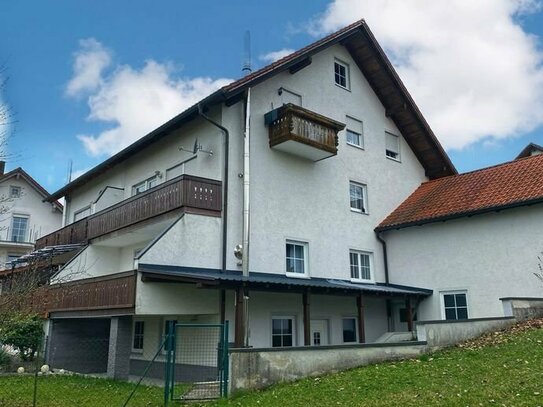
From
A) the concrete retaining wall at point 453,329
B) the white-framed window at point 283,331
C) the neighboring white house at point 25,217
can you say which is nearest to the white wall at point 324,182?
the white-framed window at point 283,331

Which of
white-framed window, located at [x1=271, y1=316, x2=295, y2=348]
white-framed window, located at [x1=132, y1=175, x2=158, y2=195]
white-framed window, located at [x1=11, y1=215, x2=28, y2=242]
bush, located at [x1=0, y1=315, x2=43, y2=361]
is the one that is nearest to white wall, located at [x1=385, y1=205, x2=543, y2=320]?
white-framed window, located at [x1=271, y1=316, x2=295, y2=348]

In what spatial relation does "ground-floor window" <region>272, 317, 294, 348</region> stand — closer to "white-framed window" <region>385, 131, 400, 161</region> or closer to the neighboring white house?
"white-framed window" <region>385, 131, 400, 161</region>

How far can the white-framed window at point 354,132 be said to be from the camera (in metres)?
21.1

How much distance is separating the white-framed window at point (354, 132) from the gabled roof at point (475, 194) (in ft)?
11.3

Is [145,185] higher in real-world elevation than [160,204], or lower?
higher

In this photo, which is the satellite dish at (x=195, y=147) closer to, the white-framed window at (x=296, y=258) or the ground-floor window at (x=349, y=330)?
the white-framed window at (x=296, y=258)

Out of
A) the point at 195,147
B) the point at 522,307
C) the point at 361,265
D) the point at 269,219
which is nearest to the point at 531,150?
the point at 361,265

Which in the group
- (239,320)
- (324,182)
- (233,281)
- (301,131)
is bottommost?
(239,320)

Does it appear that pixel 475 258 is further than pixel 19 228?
No

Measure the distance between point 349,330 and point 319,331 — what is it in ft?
5.20

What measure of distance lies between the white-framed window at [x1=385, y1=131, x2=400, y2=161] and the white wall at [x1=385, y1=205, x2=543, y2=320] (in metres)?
3.99

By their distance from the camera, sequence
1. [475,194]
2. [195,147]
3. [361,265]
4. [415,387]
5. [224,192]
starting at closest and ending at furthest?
[415,387], [224,192], [195,147], [475,194], [361,265]

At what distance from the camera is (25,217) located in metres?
37.5

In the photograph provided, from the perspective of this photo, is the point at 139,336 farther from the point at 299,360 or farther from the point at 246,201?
the point at 299,360
